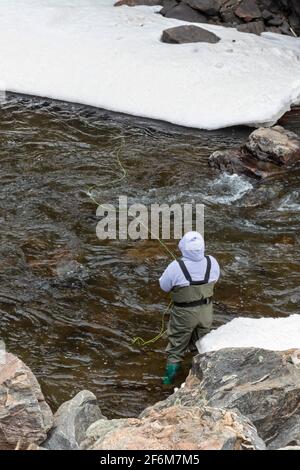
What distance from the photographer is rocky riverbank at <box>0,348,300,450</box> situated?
5121mm

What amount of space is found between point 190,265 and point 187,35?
444 inches

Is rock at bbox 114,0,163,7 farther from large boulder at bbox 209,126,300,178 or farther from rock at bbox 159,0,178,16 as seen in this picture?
large boulder at bbox 209,126,300,178

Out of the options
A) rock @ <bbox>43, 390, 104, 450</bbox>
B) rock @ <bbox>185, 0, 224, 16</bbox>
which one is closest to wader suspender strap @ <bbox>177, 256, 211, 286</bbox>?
rock @ <bbox>43, 390, 104, 450</bbox>

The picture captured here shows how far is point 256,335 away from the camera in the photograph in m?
7.88

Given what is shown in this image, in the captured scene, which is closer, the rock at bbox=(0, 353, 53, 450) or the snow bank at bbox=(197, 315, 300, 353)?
the rock at bbox=(0, 353, 53, 450)

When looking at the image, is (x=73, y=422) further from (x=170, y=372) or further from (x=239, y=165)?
(x=239, y=165)

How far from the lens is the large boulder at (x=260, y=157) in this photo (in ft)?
40.9

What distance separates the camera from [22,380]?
6125 mm

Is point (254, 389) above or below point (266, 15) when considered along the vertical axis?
above

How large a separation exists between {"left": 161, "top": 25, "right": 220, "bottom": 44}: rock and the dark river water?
377cm

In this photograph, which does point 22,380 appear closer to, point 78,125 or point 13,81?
point 78,125

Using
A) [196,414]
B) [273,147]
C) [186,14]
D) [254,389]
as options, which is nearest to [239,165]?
[273,147]

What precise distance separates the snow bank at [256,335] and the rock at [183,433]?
210 centimetres
